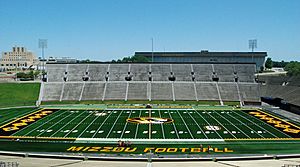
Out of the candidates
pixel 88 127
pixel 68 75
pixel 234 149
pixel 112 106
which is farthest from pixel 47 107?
pixel 234 149

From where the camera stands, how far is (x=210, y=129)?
127 ft

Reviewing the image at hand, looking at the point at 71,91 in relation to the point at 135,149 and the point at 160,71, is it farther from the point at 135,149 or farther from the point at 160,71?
the point at 135,149

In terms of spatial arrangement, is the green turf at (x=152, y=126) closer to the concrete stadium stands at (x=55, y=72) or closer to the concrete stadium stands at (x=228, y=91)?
the concrete stadium stands at (x=228, y=91)

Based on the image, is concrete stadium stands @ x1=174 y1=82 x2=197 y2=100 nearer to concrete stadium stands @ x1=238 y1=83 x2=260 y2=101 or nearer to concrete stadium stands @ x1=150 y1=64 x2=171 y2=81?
concrete stadium stands @ x1=150 y1=64 x2=171 y2=81

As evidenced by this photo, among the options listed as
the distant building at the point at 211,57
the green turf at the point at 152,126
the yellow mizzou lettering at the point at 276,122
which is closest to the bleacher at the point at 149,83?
the green turf at the point at 152,126

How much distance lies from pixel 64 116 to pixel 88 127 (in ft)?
32.4

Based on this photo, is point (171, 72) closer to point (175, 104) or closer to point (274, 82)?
point (175, 104)

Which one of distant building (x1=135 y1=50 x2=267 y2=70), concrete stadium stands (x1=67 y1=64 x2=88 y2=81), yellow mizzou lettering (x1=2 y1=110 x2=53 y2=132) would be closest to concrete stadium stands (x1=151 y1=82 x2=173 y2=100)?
concrete stadium stands (x1=67 y1=64 x2=88 y2=81)

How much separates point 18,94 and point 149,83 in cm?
2785

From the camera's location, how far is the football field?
117 ft

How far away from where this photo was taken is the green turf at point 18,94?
203ft

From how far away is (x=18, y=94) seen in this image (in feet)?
219

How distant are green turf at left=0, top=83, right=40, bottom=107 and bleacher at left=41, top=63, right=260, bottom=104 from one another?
2.15 m

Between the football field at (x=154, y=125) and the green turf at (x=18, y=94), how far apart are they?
11.4 metres
